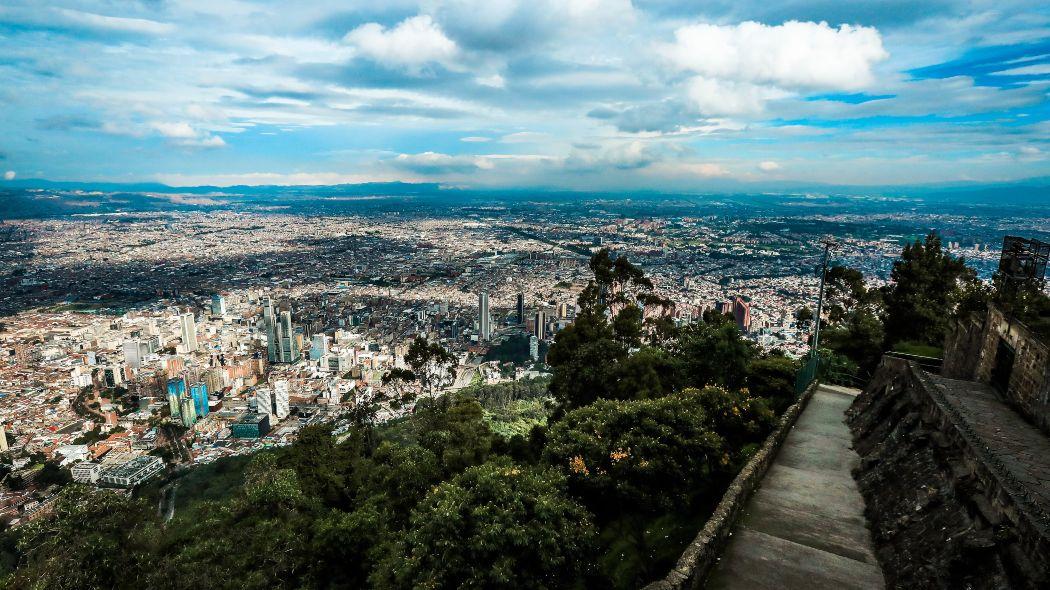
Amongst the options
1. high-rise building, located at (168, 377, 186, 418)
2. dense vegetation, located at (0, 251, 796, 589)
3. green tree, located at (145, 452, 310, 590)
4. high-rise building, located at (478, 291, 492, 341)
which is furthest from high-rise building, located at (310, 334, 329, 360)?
green tree, located at (145, 452, 310, 590)

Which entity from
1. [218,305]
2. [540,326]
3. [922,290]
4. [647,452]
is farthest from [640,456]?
[218,305]

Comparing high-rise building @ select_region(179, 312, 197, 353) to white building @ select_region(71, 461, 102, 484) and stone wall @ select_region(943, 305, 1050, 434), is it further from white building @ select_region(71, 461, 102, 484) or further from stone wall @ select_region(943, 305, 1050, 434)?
stone wall @ select_region(943, 305, 1050, 434)

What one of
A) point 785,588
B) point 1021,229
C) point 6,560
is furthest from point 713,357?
point 1021,229

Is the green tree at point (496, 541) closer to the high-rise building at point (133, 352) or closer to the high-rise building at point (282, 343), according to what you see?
the high-rise building at point (282, 343)

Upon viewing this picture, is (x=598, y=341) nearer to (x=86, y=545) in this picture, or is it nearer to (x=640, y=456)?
(x=640, y=456)

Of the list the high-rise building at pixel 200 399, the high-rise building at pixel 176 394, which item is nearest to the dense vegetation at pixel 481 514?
the high-rise building at pixel 176 394

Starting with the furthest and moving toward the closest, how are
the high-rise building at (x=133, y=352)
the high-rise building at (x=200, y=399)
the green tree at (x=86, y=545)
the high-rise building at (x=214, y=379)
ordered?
the high-rise building at (x=133, y=352)
the high-rise building at (x=214, y=379)
the high-rise building at (x=200, y=399)
the green tree at (x=86, y=545)

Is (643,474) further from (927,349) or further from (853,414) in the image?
(927,349)
